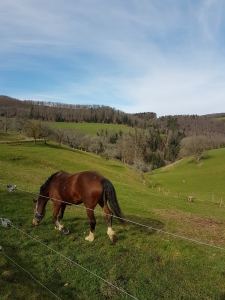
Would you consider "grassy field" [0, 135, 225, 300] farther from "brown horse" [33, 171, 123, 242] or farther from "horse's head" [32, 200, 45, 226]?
"brown horse" [33, 171, 123, 242]

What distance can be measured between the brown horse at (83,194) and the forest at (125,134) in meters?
42.5

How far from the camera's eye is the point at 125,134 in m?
108

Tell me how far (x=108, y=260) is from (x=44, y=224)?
129 inches

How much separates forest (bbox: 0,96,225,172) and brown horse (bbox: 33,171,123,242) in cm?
4253

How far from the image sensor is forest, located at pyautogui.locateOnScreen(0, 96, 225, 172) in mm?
73312

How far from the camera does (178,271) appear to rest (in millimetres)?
5797

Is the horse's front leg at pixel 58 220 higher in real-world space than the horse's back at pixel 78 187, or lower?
lower

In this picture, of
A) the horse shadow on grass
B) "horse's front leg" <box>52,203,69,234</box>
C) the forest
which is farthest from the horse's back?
the forest

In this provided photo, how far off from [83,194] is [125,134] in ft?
333

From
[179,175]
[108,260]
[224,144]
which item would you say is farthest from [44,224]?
[224,144]

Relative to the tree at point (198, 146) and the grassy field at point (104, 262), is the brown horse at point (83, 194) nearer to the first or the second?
the grassy field at point (104, 262)

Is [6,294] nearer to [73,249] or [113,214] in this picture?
[73,249]

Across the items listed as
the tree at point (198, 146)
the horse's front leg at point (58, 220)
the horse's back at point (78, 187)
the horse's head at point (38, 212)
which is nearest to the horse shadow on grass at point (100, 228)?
the horse's front leg at point (58, 220)

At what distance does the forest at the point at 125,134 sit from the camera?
73.3 meters
